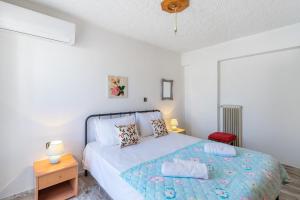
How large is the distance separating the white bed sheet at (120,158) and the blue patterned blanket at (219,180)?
0.36 ft

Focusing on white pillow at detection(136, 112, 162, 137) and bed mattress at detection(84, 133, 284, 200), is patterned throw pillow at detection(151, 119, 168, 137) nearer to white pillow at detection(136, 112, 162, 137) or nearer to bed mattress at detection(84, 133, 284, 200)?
white pillow at detection(136, 112, 162, 137)

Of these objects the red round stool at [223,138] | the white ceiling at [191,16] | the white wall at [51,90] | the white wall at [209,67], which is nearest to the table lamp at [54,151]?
the white wall at [51,90]

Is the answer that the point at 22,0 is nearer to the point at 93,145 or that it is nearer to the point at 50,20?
the point at 50,20

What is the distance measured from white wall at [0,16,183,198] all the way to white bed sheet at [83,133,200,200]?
1.77ft

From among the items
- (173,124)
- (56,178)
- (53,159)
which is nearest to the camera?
(56,178)

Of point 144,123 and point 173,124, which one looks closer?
point 144,123

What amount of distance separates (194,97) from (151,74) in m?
1.48

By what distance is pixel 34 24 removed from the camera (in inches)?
77.0

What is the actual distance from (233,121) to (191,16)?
8.18 ft

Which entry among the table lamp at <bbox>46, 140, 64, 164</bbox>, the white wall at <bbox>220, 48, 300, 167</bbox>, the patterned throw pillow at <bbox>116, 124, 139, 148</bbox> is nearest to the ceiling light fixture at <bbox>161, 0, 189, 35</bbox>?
the patterned throw pillow at <bbox>116, 124, 139, 148</bbox>

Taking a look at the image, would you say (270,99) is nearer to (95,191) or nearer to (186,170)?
(186,170)

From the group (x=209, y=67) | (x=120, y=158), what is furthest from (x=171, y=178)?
(x=209, y=67)

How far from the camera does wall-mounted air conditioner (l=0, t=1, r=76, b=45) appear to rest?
179cm

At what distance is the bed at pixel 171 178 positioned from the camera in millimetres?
1279
